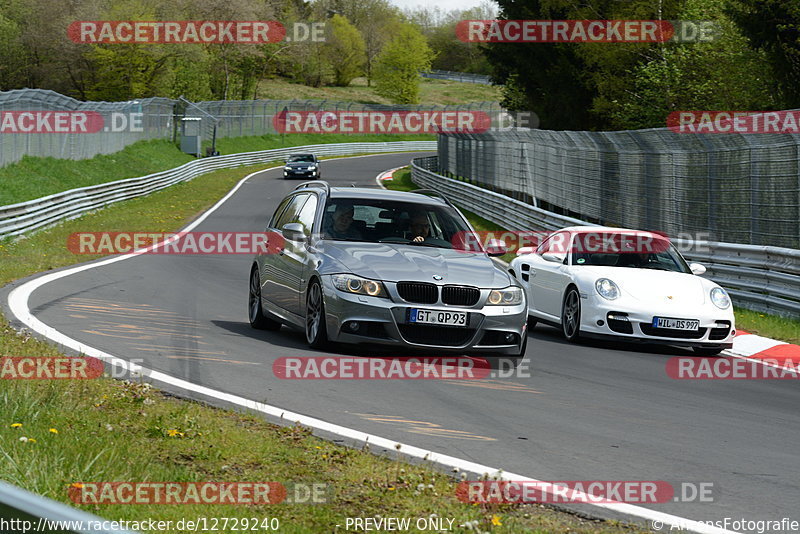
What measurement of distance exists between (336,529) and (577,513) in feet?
3.87

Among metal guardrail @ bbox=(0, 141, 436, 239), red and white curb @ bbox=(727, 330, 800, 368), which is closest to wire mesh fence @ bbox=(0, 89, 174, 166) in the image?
metal guardrail @ bbox=(0, 141, 436, 239)

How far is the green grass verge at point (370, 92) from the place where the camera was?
123 m

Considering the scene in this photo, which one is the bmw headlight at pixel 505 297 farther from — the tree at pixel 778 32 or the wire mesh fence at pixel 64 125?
the wire mesh fence at pixel 64 125

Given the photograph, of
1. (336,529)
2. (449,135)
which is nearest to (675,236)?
(336,529)

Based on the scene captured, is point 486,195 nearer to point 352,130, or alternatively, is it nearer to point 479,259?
point 479,259

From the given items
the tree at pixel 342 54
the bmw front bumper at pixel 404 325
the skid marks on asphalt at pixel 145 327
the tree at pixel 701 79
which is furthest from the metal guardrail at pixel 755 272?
the tree at pixel 342 54

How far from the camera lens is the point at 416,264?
9883 millimetres

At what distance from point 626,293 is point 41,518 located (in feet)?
34.8

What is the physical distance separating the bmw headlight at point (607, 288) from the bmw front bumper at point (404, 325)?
9.05 ft

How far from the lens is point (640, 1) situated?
35.4 meters

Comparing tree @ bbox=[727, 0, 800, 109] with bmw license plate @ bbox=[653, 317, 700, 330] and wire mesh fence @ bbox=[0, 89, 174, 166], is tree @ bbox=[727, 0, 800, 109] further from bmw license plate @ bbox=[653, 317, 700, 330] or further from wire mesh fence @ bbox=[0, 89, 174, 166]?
wire mesh fence @ bbox=[0, 89, 174, 166]

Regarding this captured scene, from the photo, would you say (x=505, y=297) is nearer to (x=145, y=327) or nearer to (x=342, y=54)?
(x=145, y=327)

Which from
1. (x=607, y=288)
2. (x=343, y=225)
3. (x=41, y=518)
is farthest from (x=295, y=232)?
(x=41, y=518)

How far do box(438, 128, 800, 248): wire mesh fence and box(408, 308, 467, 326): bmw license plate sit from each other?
741 cm
